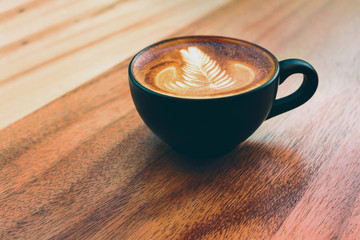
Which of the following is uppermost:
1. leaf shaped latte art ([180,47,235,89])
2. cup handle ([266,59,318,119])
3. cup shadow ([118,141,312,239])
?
leaf shaped latte art ([180,47,235,89])

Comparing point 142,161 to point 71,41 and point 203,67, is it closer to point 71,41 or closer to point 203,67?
point 203,67

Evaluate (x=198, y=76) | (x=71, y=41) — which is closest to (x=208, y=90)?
(x=198, y=76)

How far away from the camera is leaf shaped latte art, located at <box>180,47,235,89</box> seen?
427 mm

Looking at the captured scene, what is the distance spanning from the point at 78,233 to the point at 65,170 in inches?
4.0

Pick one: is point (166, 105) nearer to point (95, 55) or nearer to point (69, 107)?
point (69, 107)

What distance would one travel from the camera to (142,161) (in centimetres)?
44

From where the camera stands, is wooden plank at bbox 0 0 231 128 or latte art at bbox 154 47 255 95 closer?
latte art at bbox 154 47 255 95

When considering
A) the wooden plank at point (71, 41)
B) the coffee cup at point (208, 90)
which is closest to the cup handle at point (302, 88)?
the coffee cup at point (208, 90)

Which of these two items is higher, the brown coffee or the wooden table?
the brown coffee

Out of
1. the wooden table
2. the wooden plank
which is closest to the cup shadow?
the wooden table

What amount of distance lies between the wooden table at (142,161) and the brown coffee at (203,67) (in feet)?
0.30

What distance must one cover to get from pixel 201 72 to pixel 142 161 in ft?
0.44

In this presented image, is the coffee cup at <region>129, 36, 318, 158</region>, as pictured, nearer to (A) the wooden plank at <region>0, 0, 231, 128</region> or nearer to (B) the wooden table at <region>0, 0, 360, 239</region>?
(B) the wooden table at <region>0, 0, 360, 239</region>

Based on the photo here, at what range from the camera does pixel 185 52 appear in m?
0.47
